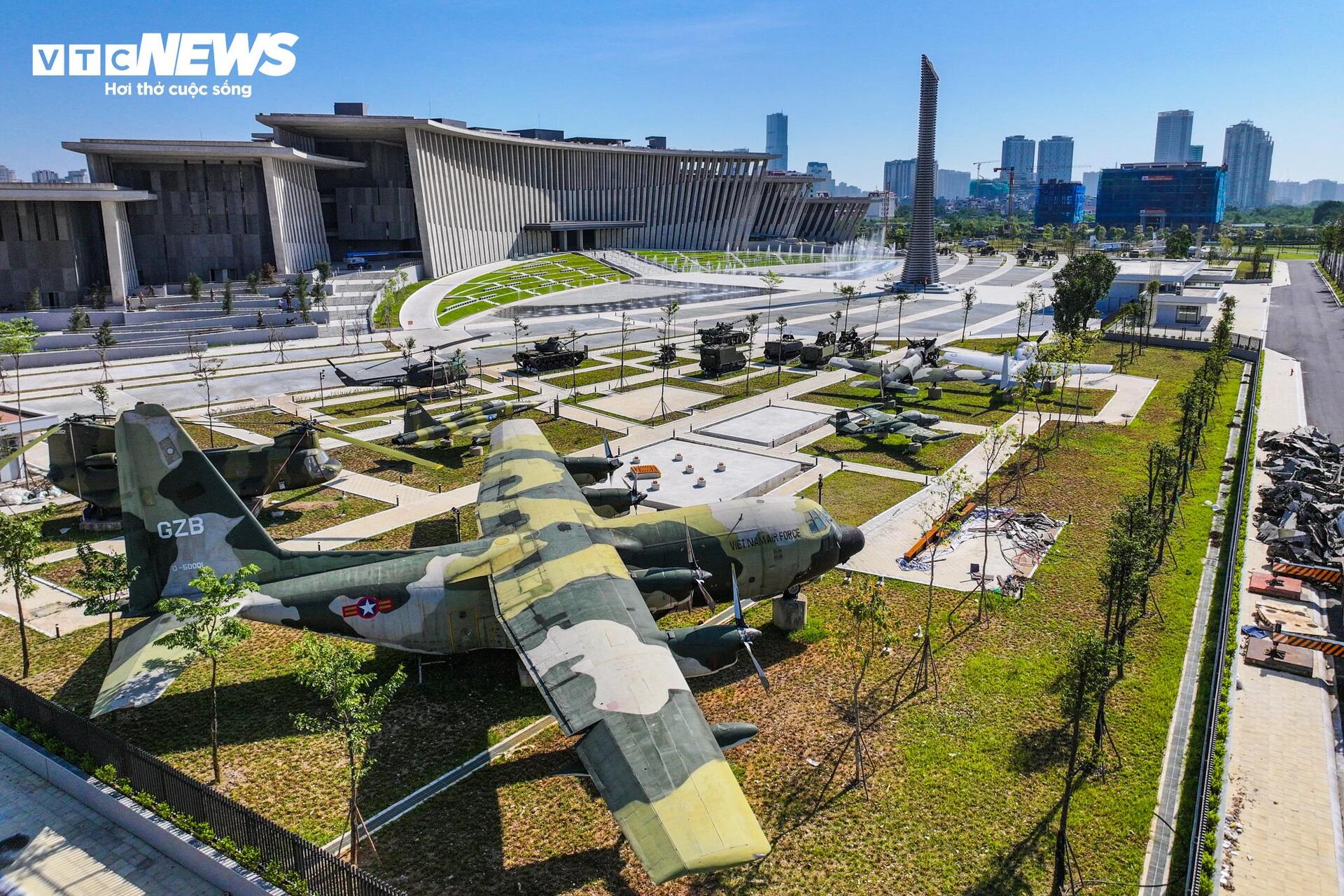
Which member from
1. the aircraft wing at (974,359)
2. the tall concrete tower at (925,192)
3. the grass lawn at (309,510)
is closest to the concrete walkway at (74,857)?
the grass lawn at (309,510)

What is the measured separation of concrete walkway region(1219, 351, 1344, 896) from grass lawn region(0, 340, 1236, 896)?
2.03 meters

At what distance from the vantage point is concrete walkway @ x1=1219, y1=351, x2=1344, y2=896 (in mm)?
19688

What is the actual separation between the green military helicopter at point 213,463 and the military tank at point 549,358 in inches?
1430

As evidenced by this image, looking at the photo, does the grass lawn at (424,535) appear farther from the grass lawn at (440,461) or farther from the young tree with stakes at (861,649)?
the young tree with stakes at (861,649)

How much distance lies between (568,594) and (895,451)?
117ft

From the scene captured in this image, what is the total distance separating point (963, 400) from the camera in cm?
7056

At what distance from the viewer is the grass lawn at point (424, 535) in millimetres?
39406

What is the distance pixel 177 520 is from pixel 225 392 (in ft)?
167

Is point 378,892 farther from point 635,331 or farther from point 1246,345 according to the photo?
point 1246,345

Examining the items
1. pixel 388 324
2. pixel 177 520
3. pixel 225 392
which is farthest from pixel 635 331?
pixel 177 520

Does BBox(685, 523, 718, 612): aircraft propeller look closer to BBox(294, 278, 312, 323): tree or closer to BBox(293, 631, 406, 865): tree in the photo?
BBox(293, 631, 406, 865): tree

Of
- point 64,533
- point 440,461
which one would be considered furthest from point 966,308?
point 64,533

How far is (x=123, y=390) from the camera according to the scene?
70.7m

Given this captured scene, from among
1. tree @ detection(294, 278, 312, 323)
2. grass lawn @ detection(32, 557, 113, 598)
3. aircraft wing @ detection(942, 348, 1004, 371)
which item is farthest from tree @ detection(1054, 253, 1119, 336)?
tree @ detection(294, 278, 312, 323)
